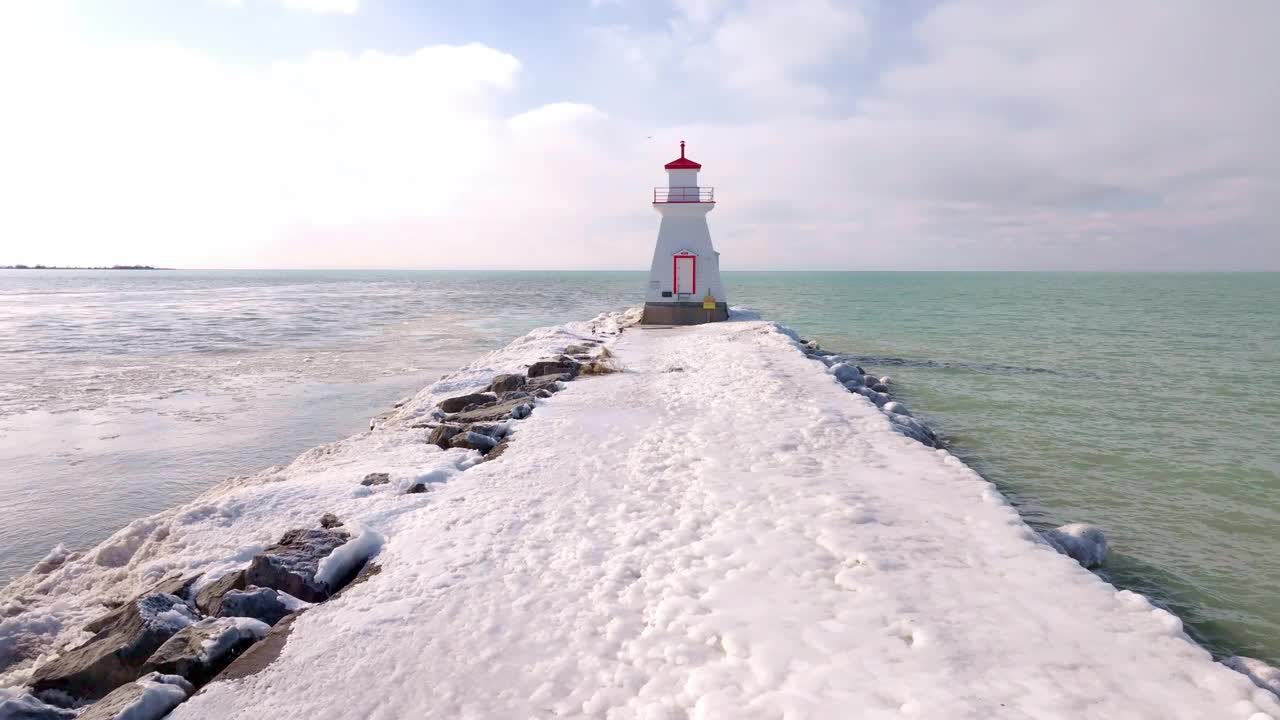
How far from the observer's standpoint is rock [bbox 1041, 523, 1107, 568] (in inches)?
256

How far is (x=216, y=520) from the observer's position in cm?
673

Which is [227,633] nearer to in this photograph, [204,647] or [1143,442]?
[204,647]

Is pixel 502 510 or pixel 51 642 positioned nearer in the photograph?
pixel 51 642

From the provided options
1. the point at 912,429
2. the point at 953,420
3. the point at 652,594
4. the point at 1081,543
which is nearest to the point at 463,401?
the point at 912,429

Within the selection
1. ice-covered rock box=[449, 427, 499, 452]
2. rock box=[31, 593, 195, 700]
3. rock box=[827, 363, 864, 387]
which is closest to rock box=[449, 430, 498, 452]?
ice-covered rock box=[449, 427, 499, 452]

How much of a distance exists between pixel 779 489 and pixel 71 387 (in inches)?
736

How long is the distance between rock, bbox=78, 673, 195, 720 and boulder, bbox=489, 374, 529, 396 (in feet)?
29.2

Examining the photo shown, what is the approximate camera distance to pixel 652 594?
15.9ft

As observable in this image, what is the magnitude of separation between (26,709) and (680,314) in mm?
22767

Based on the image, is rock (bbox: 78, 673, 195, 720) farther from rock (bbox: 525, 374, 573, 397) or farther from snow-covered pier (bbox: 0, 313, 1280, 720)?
rock (bbox: 525, 374, 573, 397)

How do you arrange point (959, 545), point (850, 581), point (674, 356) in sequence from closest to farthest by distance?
point (850, 581) → point (959, 545) → point (674, 356)

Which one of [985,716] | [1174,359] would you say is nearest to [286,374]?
[985,716]

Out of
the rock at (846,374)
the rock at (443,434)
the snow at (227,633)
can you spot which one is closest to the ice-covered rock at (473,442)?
the rock at (443,434)

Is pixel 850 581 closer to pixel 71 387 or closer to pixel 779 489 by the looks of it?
pixel 779 489
